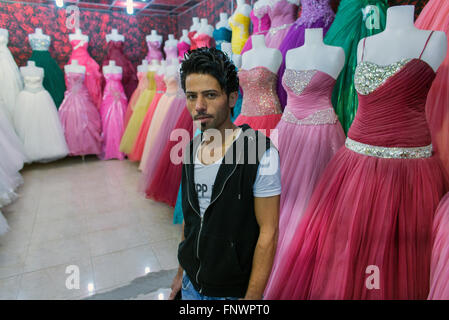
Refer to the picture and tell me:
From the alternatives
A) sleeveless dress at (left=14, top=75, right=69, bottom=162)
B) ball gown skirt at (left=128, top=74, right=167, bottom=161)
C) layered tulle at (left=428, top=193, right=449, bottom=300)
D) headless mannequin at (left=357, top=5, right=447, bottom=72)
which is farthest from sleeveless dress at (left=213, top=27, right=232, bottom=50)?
sleeveless dress at (left=14, top=75, right=69, bottom=162)

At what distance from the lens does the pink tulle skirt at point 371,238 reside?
1.16 m

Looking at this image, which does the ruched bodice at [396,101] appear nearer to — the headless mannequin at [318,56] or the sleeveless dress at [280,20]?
the headless mannequin at [318,56]

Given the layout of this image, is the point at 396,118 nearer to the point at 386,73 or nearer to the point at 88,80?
the point at 386,73

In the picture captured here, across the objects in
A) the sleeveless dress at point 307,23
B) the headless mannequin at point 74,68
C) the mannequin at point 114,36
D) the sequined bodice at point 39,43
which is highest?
the mannequin at point 114,36

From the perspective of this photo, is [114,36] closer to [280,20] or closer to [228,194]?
[280,20]

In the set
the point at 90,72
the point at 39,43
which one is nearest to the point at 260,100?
the point at 90,72

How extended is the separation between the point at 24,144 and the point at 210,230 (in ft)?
15.3

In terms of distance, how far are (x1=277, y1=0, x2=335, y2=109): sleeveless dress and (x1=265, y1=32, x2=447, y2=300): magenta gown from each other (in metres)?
0.86

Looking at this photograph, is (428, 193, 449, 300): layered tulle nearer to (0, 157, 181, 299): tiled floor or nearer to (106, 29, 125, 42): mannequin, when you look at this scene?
(0, 157, 181, 299): tiled floor

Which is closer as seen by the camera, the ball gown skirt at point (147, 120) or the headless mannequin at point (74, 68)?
the ball gown skirt at point (147, 120)

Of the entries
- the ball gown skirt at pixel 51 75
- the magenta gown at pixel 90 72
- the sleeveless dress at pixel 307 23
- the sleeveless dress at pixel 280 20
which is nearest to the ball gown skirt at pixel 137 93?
the magenta gown at pixel 90 72

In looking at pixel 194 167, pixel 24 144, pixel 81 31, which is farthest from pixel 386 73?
pixel 81 31

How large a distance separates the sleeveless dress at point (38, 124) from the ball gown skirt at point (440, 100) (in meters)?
4.78
